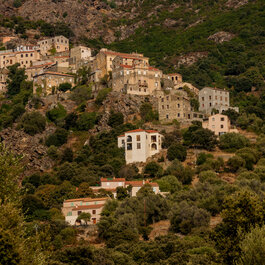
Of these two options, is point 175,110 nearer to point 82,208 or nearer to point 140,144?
point 140,144

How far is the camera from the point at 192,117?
8175cm

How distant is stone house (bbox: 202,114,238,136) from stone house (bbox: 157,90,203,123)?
359cm

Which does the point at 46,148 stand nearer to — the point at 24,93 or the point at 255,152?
the point at 24,93

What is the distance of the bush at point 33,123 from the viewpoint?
85.4 metres

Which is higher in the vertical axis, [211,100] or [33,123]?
[211,100]

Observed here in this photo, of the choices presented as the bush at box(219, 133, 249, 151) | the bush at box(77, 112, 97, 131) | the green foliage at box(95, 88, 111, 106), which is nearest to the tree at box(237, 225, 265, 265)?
the bush at box(219, 133, 249, 151)

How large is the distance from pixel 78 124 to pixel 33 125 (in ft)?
24.2

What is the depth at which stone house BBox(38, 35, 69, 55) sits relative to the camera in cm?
11625

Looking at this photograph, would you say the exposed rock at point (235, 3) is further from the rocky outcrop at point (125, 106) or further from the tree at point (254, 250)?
the tree at point (254, 250)

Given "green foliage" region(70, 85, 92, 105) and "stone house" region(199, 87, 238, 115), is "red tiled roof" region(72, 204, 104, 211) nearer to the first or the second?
"stone house" region(199, 87, 238, 115)

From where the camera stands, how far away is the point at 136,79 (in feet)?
283

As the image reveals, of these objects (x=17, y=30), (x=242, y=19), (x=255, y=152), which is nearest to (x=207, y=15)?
(x=242, y=19)

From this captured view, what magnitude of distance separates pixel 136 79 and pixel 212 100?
12.5 meters

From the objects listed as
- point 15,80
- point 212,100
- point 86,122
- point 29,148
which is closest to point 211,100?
point 212,100
